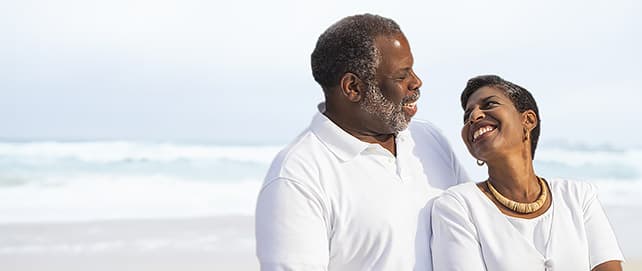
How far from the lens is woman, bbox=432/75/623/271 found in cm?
247

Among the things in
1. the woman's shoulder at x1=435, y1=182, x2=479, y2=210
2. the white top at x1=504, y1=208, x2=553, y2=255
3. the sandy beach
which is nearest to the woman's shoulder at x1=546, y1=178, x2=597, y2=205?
the white top at x1=504, y1=208, x2=553, y2=255

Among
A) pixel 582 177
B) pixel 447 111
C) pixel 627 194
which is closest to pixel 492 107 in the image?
pixel 627 194

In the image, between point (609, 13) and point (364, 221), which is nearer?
point (364, 221)

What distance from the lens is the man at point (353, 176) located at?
2.44 m

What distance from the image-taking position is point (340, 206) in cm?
251

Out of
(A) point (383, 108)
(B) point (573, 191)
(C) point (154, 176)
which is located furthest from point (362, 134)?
(C) point (154, 176)

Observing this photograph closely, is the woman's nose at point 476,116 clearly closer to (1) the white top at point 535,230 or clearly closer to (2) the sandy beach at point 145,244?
(1) the white top at point 535,230

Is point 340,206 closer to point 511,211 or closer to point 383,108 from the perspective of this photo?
point 383,108

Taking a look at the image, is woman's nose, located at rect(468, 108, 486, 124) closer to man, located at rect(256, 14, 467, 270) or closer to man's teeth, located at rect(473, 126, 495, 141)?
man's teeth, located at rect(473, 126, 495, 141)

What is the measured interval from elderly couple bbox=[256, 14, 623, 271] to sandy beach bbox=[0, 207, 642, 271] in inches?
180

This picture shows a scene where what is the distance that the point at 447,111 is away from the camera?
45.3ft

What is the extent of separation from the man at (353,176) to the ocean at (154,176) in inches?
284

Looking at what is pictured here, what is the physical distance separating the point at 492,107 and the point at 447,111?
37.1 feet

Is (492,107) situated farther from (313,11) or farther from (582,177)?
(313,11)
